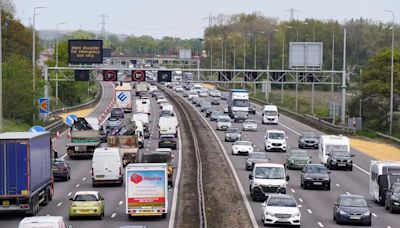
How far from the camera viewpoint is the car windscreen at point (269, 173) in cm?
4695

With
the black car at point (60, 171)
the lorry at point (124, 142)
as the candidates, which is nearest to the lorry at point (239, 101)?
the lorry at point (124, 142)

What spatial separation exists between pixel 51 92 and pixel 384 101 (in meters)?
68.7

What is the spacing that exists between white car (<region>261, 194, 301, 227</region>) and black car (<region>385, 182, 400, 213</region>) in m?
6.48

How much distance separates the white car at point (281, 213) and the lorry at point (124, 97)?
8631 cm

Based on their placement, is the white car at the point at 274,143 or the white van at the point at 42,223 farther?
the white car at the point at 274,143

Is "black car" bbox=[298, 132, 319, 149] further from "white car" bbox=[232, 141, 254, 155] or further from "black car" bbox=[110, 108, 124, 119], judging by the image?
"black car" bbox=[110, 108, 124, 119]

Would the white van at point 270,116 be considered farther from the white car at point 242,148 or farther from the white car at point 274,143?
the white car at point 242,148

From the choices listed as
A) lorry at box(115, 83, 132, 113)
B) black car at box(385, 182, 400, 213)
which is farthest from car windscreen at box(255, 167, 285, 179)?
lorry at box(115, 83, 132, 113)

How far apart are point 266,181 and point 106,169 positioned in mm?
9925

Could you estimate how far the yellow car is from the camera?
1558 inches

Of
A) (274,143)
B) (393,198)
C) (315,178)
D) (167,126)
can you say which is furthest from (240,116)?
(393,198)

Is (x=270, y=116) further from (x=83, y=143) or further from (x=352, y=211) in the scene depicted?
(x=352, y=211)

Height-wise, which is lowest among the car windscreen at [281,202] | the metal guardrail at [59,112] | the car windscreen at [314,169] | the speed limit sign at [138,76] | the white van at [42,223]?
the metal guardrail at [59,112]

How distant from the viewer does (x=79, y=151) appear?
69.6 m
